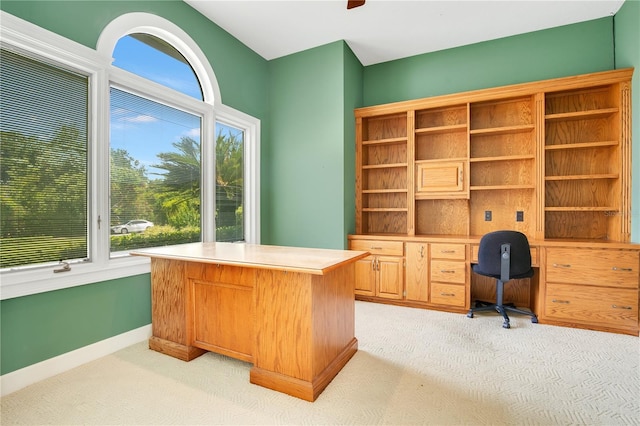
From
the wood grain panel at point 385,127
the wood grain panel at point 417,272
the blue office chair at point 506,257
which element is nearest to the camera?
the blue office chair at point 506,257

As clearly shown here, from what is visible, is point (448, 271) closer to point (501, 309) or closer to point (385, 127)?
point (501, 309)

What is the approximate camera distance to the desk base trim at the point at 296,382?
1648mm

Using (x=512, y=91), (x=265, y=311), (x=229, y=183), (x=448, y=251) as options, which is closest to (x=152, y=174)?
(x=229, y=183)

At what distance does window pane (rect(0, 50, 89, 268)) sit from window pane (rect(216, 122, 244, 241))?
1357mm

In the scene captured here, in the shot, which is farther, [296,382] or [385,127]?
[385,127]

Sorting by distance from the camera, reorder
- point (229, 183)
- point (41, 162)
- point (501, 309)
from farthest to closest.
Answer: point (229, 183)
point (501, 309)
point (41, 162)

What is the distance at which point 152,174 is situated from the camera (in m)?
2.64

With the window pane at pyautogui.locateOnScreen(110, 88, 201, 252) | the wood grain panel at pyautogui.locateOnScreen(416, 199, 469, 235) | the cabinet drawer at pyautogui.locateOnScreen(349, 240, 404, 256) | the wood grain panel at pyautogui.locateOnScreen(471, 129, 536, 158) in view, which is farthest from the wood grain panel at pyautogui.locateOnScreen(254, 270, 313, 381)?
the wood grain panel at pyautogui.locateOnScreen(471, 129, 536, 158)

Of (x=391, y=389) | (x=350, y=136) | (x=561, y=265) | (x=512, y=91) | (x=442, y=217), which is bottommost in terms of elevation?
(x=391, y=389)

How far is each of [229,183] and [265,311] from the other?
216cm

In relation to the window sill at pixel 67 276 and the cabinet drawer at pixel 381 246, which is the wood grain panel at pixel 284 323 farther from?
the cabinet drawer at pixel 381 246

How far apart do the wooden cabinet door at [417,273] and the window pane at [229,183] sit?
7.05 feet

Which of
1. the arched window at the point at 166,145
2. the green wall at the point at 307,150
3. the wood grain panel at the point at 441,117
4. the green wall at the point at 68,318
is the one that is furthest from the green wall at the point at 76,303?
the wood grain panel at the point at 441,117

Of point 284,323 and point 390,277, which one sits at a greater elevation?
point 284,323
